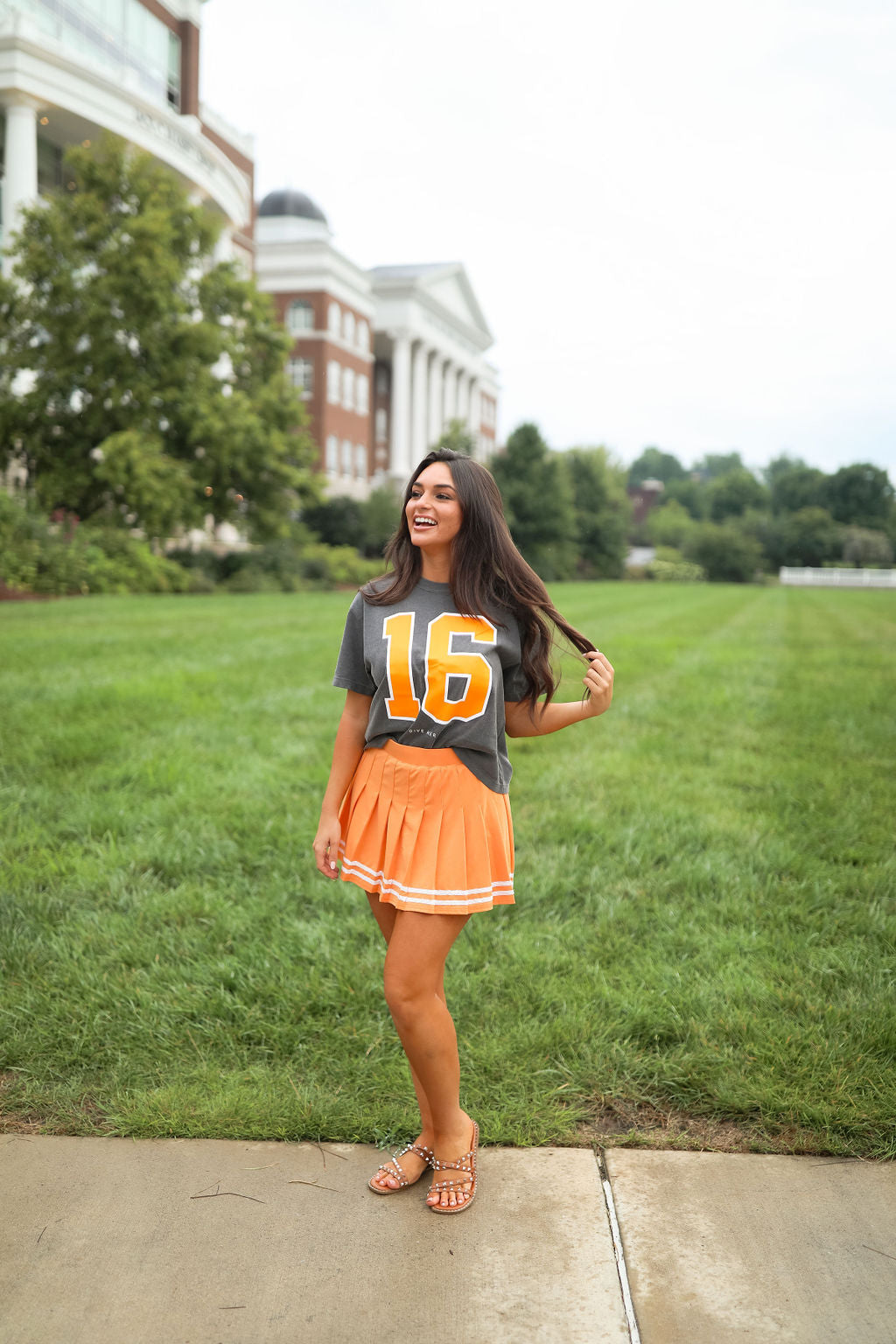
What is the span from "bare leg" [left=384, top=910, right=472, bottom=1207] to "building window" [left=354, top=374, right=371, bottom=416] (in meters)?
54.6

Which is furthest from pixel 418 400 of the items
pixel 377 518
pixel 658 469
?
pixel 658 469

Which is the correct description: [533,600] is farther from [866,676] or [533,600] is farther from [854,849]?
[866,676]

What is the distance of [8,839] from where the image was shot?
500 centimetres

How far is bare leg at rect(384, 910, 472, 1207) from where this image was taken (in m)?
2.51

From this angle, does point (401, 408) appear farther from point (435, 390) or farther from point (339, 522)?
point (339, 522)

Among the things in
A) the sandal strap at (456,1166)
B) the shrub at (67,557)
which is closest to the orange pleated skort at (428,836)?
the sandal strap at (456,1166)

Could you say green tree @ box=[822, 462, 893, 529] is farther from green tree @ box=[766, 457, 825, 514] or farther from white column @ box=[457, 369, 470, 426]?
white column @ box=[457, 369, 470, 426]

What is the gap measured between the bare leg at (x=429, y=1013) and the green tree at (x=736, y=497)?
11258 cm

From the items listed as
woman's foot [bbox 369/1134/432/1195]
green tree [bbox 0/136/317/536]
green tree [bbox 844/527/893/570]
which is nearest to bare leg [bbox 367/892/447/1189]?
woman's foot [bbox 369/1134/432/1195]

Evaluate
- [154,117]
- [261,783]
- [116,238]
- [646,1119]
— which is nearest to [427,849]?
[646,1119]

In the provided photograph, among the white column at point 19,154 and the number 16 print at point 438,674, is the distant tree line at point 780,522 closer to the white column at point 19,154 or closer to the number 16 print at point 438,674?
the white column at point 19,154

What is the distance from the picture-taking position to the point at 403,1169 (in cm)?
268

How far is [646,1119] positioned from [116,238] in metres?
23.6

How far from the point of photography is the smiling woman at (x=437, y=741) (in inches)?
99.7
